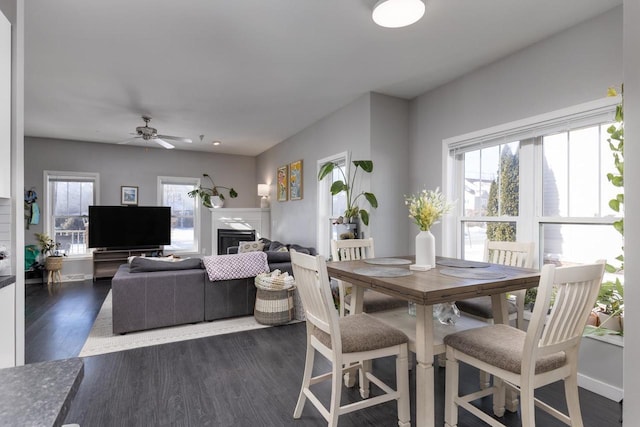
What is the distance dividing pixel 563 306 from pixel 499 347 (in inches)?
13.9

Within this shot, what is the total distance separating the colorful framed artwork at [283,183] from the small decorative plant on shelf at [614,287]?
4.75 m

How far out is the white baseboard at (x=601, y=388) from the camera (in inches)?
87.7

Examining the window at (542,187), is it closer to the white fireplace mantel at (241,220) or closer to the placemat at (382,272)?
the placemat at (382,272)

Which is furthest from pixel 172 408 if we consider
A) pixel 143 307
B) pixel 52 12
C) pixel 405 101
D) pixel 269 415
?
pixel 405 101

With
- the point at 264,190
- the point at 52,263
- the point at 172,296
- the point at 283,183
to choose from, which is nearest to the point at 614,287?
the point at 172,296

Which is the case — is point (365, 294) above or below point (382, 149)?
below

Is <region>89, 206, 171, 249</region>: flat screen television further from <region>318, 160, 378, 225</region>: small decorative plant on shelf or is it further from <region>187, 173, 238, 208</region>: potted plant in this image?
<region>318, 160, 378, 225</region>: small decorative plant on shelf

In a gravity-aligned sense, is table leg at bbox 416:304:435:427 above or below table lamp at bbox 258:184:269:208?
below

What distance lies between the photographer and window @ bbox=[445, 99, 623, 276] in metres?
2.48

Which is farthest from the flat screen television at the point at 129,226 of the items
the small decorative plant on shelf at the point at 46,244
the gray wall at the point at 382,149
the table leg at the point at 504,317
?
the table leg at the point at 504,317

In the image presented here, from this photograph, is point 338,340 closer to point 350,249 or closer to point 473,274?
point 473,274

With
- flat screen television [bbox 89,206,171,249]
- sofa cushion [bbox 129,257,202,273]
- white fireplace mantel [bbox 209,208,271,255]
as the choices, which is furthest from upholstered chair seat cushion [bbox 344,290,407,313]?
flat screen television [bbox 89,206,171,249]

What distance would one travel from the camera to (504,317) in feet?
7.14

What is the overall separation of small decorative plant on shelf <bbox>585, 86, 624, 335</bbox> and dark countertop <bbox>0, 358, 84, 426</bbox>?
2355 mm
